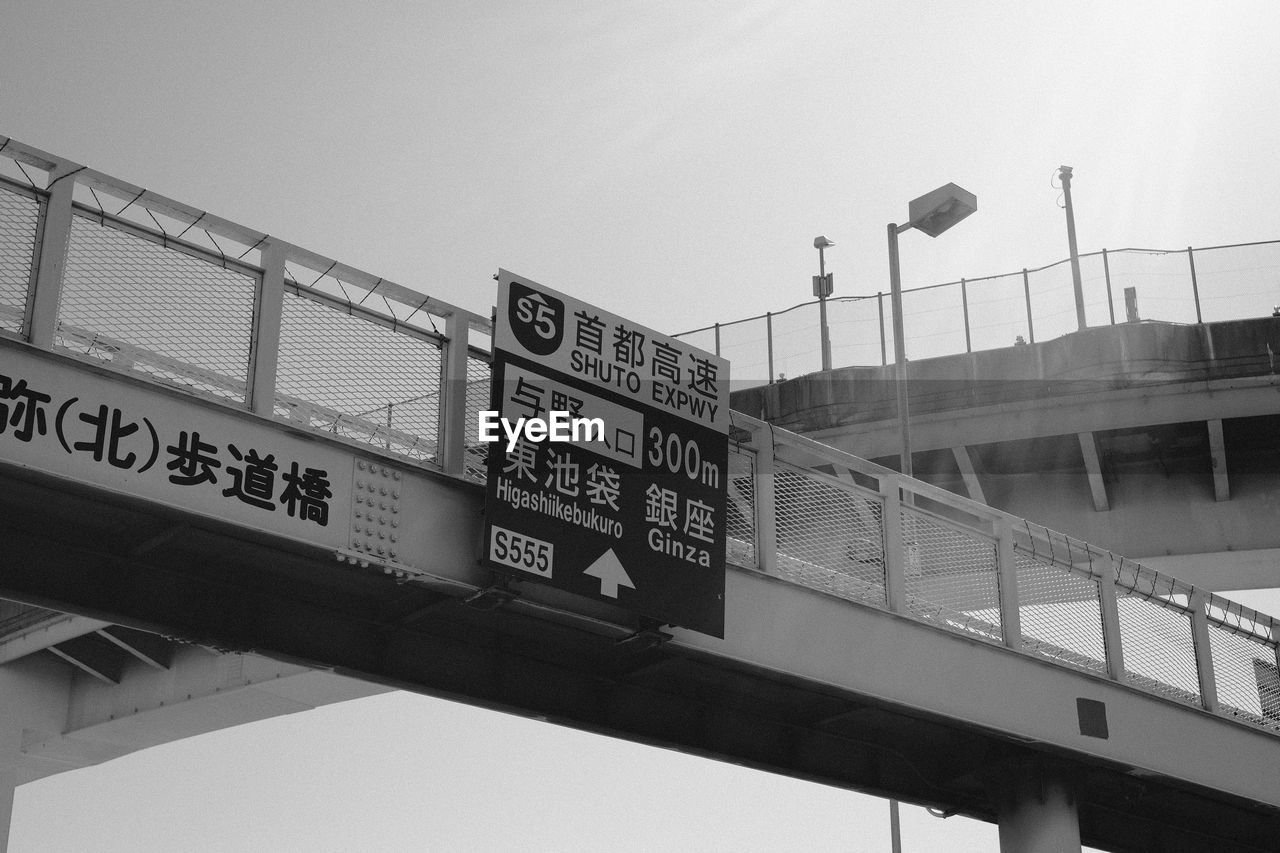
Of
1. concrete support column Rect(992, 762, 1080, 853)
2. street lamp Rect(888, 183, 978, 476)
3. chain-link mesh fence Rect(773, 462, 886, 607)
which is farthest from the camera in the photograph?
street lamp Rect(888, 183, 978, 476)

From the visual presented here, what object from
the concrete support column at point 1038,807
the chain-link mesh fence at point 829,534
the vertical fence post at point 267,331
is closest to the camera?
the vertical fence post at point 267,331

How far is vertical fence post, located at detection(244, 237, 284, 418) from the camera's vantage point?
31.0 ft

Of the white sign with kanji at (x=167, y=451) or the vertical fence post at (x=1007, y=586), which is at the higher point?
the vertical fence post at (x=1007, y=586)

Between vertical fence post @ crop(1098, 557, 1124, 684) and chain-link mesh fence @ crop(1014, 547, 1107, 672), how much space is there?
0.14 ft

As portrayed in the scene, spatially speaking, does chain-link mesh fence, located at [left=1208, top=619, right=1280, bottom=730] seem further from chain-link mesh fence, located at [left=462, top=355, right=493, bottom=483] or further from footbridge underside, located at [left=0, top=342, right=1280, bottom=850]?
chain-link mesh fence, located at [left=462, top=355, right=493, bottom=483]

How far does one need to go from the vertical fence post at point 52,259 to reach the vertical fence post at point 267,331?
1241 mm

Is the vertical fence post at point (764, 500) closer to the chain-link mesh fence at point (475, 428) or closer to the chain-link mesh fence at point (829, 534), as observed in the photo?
the chain-link mesh fence at point (829, 534)

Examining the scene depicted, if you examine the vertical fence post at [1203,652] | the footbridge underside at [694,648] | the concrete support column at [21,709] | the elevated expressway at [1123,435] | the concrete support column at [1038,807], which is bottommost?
the concrete support column at [1038,807]

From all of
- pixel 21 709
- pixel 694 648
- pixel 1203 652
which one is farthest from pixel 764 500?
pixel 21 709

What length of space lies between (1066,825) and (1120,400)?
12942 mm

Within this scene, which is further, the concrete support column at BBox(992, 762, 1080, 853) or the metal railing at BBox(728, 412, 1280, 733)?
the concrete support column at BBox(992, 762, 1080, 853)

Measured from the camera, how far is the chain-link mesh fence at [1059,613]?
581 inches

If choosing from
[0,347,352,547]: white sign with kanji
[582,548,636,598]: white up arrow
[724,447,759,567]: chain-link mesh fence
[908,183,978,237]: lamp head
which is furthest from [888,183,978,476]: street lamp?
[0,347,352,547]: white sign with kanji

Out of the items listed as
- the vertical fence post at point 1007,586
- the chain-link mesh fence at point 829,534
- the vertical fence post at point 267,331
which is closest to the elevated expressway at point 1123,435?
the vertical fence post at point 1007,586
